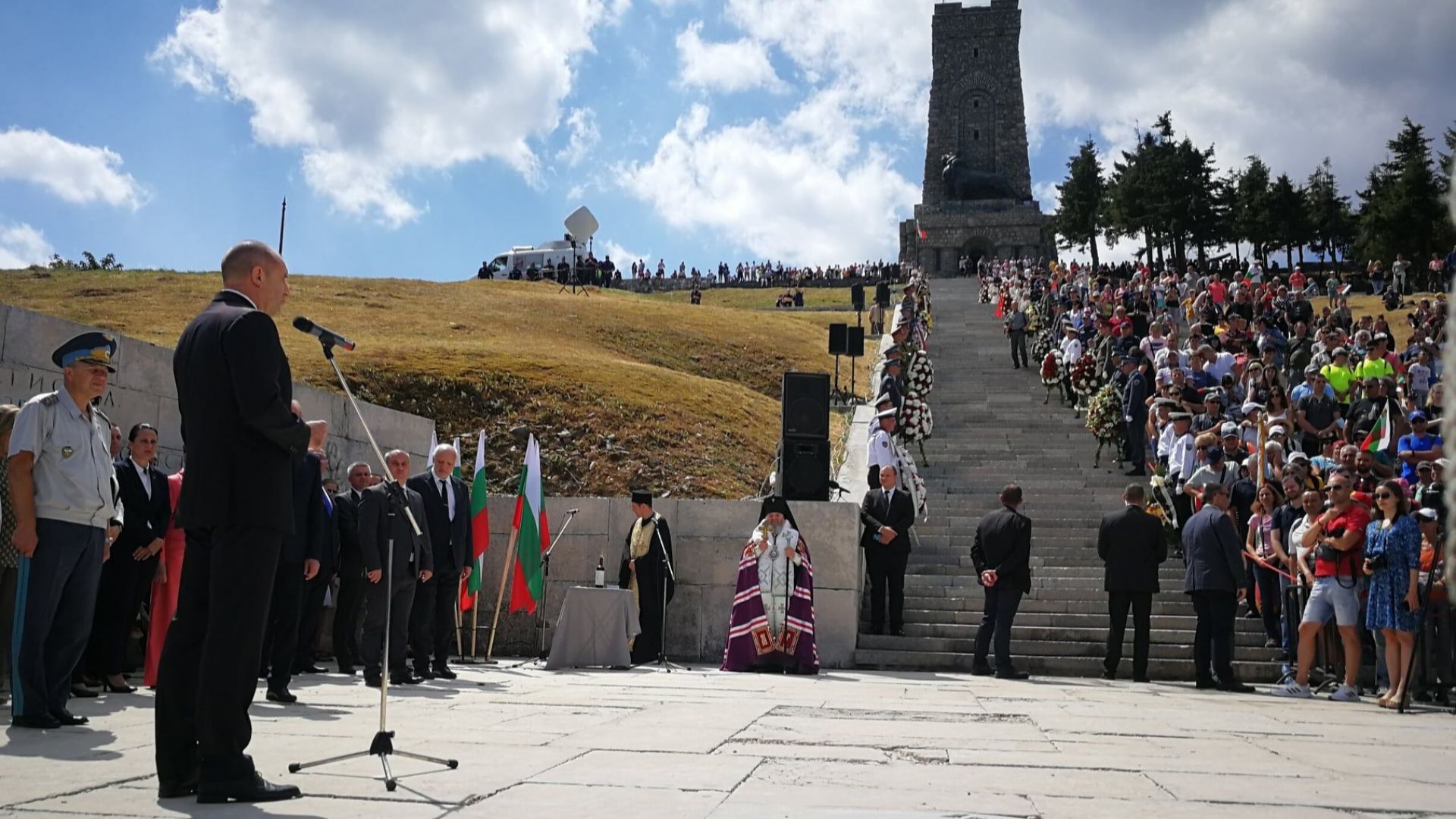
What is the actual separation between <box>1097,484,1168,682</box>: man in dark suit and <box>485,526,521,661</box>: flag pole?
5.75 metres

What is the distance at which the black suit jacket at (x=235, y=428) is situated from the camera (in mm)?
4215

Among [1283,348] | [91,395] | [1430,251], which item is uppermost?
[1430,251]

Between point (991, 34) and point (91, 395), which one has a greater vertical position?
point (991, 34)

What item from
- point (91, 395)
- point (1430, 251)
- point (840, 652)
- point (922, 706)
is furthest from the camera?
point (1430, 251)

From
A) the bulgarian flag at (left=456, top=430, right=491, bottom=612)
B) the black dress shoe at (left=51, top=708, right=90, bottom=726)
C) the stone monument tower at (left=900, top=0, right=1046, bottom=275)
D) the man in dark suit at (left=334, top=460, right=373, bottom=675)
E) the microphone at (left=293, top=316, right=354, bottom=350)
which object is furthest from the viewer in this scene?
the stone monument tower at (left=900, top=0, right=1046, bottom=275)

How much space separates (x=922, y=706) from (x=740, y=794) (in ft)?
14.2

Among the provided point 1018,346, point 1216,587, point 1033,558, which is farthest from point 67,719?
point 1018,346

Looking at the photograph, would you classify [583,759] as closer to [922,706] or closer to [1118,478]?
[922,706]

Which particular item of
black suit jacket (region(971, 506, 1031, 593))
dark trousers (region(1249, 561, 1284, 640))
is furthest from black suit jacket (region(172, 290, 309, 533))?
dark trousers (region(1249, 561, 1284, 640))

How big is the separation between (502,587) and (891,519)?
13.4 feet

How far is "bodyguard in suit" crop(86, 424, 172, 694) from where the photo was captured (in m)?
8.10

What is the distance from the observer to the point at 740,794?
4102 millimetres

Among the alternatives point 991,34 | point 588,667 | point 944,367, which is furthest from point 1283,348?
point 991,34

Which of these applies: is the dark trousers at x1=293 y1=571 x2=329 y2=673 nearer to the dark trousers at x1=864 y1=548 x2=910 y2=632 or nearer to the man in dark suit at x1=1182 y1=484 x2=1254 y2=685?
the dark trousers at x1=864 y1=548 x2=910 y2=632
